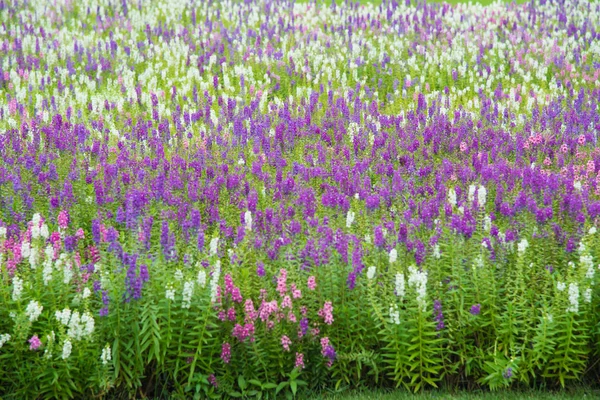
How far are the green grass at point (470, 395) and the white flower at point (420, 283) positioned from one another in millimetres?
773

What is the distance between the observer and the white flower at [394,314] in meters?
6.97

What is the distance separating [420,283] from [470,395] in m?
1.08

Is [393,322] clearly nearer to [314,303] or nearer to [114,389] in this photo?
[314,303]

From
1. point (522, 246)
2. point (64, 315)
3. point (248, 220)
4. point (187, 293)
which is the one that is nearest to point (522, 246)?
point (522, 246)

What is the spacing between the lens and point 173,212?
8.80 meters

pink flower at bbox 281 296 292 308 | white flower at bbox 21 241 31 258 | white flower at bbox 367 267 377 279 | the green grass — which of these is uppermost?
white flower at bbox 367 267 377 279

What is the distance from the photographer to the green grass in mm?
6980

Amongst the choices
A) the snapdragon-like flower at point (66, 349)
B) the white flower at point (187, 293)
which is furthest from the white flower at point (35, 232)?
the white flower at point (187, 293)

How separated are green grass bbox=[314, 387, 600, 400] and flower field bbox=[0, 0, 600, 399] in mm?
115

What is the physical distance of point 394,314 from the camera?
698 cm

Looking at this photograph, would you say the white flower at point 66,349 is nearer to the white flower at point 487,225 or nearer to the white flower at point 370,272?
the white flower at point 370,272

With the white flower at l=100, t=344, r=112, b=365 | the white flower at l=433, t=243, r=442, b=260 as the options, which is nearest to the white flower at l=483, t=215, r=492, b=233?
the white flower at l=433, t=243, r=442, b=260

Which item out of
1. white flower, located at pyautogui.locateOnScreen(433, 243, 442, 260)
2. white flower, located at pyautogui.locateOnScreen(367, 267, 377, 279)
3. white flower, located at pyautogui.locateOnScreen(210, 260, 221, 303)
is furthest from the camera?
white flower, located at pyautogui.locateOnScreen(433, 243, 442, 260)

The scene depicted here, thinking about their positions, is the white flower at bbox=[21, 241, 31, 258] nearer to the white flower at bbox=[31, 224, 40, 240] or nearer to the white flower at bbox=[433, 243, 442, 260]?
the white flower at bbox=[31, 224, 40, 240]
